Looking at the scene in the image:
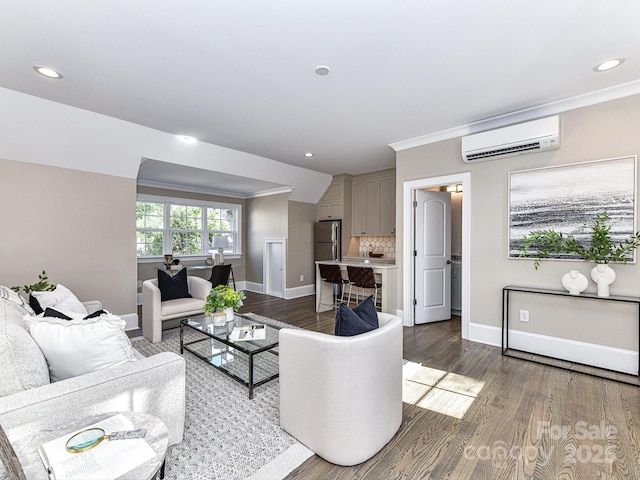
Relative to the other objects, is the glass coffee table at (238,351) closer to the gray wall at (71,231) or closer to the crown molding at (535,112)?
the gray wall at (71,231)

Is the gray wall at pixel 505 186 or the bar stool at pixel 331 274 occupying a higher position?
the gray wall at pixel 505 186

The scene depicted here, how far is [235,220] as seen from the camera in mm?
7707

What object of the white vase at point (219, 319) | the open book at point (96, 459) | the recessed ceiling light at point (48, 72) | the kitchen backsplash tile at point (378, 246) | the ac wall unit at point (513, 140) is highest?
the recessed ceiling light at point (48, 72)

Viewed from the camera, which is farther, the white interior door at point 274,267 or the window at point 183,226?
the white interior door at point 274,267

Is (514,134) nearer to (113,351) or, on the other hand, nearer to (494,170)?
(494,170)

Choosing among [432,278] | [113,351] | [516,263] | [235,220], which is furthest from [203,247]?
[516,263]

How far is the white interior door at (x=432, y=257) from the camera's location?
4383 mm

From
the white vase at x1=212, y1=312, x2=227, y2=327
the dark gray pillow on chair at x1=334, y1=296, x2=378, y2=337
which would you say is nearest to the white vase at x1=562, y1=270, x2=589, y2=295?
the dark gray pillow on chair at x1=334, y1=296, x2=378, y2=337

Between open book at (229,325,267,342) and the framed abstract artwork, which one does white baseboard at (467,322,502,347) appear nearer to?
the framed abstract artwork

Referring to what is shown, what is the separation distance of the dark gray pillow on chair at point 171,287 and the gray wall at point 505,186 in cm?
307

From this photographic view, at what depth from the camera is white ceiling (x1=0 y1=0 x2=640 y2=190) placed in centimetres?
184

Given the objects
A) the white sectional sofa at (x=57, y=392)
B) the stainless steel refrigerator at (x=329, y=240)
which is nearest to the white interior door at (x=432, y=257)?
the stainless steel refrigerator at (x=329, y=240)

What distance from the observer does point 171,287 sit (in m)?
4.05

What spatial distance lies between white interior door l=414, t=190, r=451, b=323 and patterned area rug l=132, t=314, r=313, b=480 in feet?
8.72
